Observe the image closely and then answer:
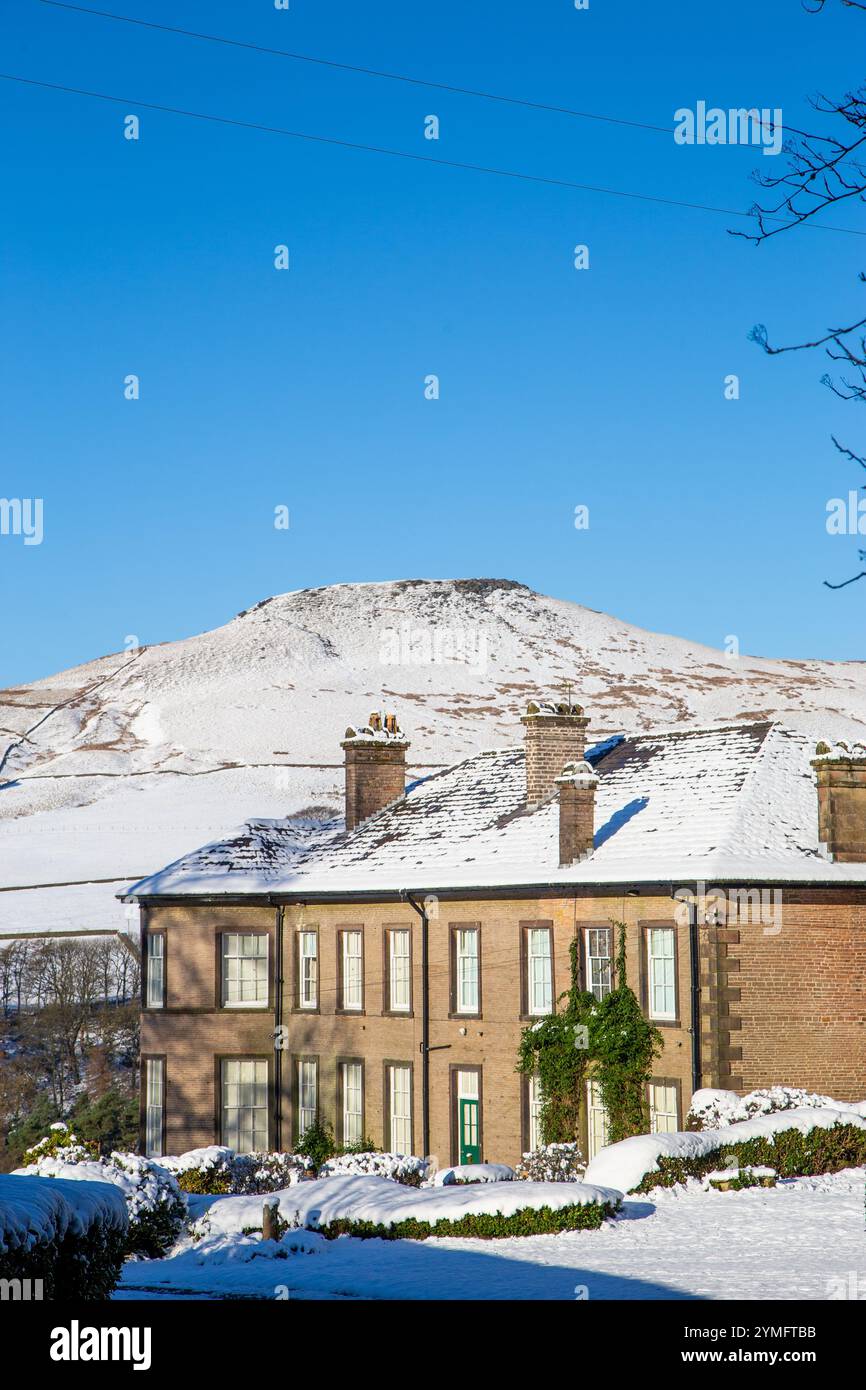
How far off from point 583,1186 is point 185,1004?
21.0m

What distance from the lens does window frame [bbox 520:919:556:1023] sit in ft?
107

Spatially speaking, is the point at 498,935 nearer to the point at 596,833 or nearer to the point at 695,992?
the point at 596,833

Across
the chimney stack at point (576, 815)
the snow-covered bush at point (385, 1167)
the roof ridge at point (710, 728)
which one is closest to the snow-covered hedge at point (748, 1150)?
the snow-covered bush at point (385, 1167)

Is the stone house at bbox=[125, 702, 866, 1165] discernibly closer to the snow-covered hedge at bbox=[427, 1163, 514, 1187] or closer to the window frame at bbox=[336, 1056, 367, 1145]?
the window frame at bbox=[336, 1056, 367, 1145]

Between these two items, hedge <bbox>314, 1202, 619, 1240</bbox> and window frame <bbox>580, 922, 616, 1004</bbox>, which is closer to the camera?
hedge <bbox>314, 1202, 619, 1240</bbox>

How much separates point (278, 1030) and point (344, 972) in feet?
7.98

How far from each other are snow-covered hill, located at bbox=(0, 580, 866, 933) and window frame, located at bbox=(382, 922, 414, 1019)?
159 ft

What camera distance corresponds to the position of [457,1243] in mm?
19078

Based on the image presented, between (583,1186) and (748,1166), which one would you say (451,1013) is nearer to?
(748,1166)

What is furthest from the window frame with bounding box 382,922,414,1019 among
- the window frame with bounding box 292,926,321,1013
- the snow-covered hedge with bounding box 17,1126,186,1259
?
the snow-covered hedge with bounding box 17,1126,186,1259

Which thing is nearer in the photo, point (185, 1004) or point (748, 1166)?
point (748, 1166)

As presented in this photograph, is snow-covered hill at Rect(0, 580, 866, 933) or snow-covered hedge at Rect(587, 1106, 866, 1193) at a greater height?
snow-covered hill at Rect(0, 580, 866, 933)

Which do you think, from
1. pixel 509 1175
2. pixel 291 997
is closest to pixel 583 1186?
pixel 509 1175

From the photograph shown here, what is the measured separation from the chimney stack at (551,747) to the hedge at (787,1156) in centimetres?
1372
